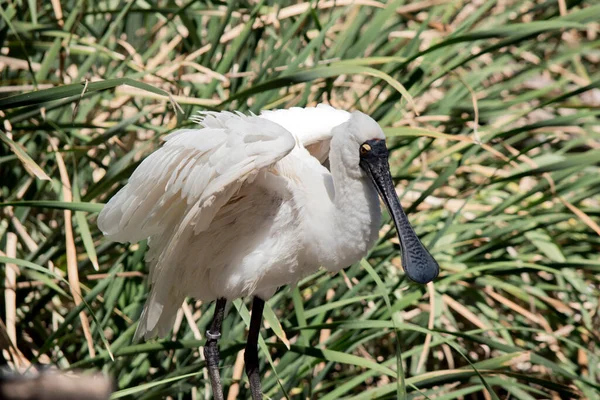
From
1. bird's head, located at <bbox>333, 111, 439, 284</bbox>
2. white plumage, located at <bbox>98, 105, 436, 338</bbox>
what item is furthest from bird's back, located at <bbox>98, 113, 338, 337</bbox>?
bird's head, located at <bbox>333, 111, 439, 284</bbox>

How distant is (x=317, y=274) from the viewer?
2711 millimetres

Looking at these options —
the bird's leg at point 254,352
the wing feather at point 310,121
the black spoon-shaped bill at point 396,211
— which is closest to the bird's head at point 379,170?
the black spoon-shaped bill at point 396,211

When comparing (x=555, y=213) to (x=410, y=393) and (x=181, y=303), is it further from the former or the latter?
(x=181, y=303)

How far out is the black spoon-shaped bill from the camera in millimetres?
2162

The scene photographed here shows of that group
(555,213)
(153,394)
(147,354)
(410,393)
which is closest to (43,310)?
(147,354)

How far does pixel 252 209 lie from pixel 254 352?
0.38 metres

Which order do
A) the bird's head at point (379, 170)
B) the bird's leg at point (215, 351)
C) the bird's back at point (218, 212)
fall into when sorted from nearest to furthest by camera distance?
the bird's back at point (218, 212), the bird's head at point (379, 170), the bird's leg at point (215, 351)

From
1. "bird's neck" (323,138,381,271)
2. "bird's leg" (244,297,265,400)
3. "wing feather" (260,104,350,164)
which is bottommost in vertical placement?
"bird's leg" (244,297,265,400)

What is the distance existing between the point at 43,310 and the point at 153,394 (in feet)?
1.98

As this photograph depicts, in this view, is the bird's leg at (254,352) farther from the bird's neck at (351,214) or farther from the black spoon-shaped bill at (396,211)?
the black spoon-shaped bill at (396,211)

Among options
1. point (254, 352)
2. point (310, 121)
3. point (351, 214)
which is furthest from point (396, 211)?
point (254, 352)

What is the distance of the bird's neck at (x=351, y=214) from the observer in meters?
2.19

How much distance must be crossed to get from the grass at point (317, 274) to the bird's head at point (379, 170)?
0.10 m

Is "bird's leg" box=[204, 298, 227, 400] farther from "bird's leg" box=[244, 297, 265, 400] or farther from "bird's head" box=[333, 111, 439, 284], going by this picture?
"bird's head" box=[333, 111, 439, 284]
